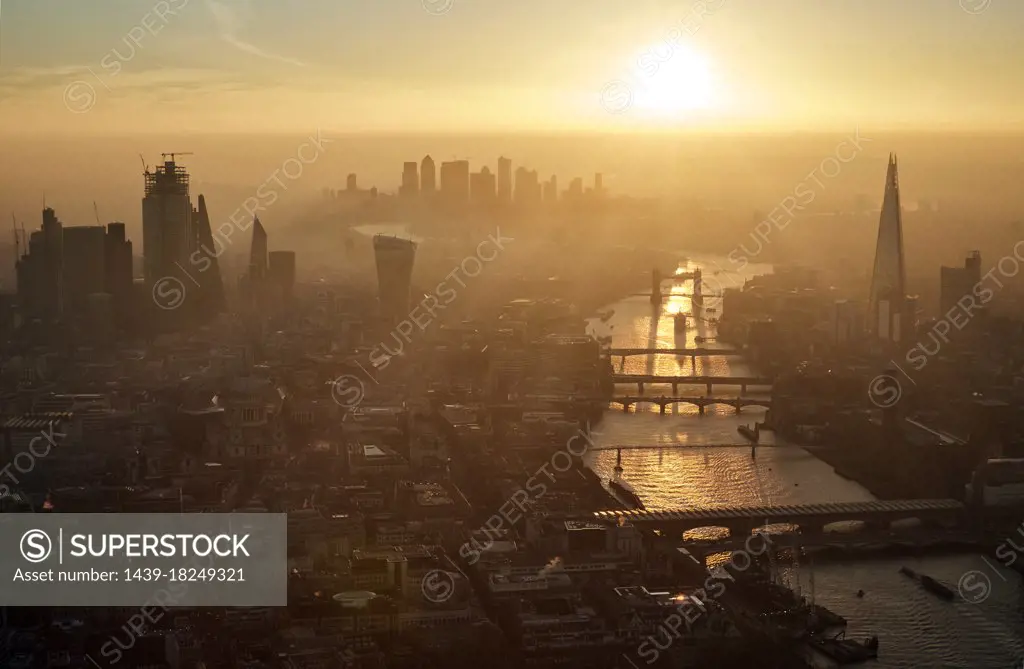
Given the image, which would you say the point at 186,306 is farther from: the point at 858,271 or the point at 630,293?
the point at 858,271

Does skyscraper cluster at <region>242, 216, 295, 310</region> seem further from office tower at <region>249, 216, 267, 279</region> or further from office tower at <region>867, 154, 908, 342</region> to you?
office tower at <region>867, 154, 908, 342</region>

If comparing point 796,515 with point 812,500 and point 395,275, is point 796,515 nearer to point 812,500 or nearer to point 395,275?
point 812,500

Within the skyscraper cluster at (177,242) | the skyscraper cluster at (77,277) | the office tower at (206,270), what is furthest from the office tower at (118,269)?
the office tower at (206,270)

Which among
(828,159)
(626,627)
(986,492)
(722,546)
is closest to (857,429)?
(986,492)

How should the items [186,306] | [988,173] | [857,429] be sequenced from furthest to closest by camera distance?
[988,173]
[186,306]
[857,429]

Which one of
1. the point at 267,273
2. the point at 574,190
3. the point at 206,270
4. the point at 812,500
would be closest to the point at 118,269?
the point at 206,270

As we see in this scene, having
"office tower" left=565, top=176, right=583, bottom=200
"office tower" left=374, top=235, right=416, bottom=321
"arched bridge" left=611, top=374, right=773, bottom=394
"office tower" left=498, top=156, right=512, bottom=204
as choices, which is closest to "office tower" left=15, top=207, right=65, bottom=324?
"office tower" left=374, top=235, right=416, bottom=321

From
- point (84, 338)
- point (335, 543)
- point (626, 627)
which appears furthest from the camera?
point (84, 338)
